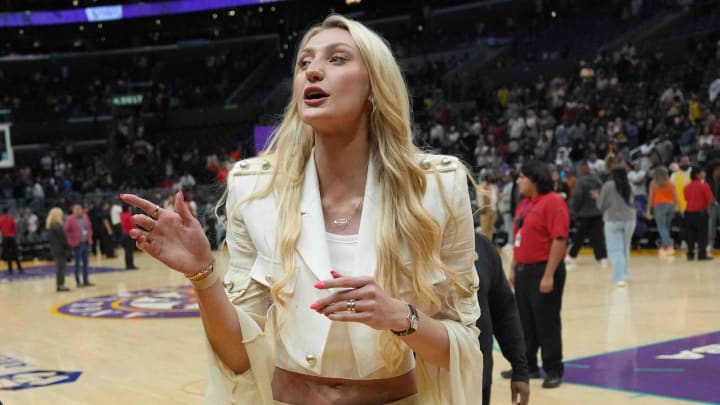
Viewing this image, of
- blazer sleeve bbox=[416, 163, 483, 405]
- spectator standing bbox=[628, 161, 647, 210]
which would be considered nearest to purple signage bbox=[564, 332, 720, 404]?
blazer sleeve bbox=[416, 163, 483, 405]

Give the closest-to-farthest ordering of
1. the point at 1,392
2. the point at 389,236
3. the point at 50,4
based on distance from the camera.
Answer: the point at 389,236, the point at 1,392, the point at 50,4

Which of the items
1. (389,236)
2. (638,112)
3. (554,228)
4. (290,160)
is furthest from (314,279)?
(638,112)

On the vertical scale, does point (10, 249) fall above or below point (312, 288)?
below

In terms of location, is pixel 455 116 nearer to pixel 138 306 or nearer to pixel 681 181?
pixel 681 181

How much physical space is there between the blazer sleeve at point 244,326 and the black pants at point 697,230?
45.4 ft

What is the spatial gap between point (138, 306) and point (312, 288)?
36.1ft

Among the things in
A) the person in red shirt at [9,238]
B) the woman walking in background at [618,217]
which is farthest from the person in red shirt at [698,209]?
the person in red shirt at [9,238]

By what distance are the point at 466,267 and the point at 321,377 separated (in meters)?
0.44

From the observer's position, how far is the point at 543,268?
693 cm

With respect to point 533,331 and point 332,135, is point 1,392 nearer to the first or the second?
point 533,331

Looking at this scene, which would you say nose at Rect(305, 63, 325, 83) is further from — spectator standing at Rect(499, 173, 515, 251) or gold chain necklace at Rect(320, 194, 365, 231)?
spectator standing at Rect(499, 173, 515, 251)

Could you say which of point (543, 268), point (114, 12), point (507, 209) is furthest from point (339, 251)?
point (114, 12)

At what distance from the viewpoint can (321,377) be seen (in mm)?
2076

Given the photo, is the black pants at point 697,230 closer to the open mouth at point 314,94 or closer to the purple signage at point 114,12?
the open mouth at point 314,94
